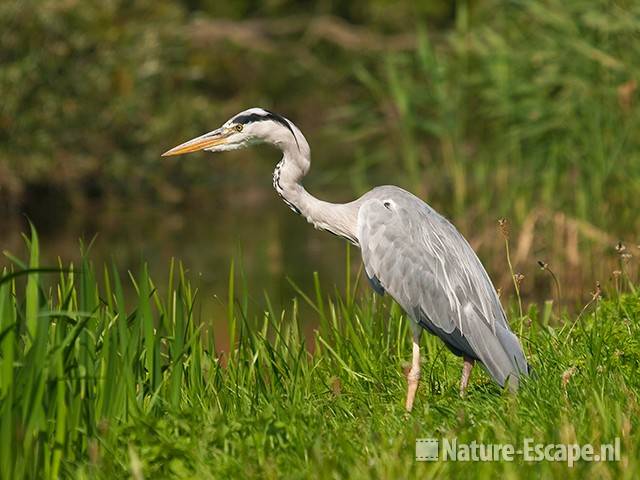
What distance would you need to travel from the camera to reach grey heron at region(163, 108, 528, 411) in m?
4.96

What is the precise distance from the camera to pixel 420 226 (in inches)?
210

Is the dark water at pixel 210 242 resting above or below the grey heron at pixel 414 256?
below

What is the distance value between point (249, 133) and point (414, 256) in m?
1.00

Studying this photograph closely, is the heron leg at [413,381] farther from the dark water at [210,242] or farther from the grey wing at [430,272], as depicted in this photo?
the dark water at [210,242]

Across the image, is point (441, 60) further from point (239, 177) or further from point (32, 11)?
point (239, 177)

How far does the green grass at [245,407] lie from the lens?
377 cm

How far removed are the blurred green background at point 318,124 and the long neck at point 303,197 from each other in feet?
3.29

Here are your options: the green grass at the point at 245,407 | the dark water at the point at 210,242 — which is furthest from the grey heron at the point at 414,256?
the dark water at the point at 210,242

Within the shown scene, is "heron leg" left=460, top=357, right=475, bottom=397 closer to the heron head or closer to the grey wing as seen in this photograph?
the grey wing

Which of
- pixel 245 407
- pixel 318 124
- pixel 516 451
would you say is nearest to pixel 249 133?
pixel 245 407

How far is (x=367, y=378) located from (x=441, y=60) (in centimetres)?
539

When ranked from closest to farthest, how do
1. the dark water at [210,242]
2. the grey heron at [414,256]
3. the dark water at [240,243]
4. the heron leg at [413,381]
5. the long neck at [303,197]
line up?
the heron leg at [413,381]
the grey heron at [414,256]
the long neck at [303,197]
the dark water at [240,243]
the dark water at [210,242]

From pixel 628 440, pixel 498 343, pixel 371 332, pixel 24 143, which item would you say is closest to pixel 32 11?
pixel 24 143

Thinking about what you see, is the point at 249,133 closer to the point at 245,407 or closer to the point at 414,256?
the point at 414,256
